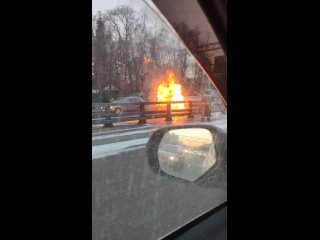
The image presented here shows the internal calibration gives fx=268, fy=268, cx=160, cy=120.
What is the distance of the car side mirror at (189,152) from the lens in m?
1.75

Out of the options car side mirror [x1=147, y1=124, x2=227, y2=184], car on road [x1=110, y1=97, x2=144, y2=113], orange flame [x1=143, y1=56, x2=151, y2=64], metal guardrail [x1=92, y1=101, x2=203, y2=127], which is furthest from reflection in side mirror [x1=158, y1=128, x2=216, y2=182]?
orange flame [x1=143, y1=56, x2=151, y2=64]

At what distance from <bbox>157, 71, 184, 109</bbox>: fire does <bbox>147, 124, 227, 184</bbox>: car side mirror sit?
20cm

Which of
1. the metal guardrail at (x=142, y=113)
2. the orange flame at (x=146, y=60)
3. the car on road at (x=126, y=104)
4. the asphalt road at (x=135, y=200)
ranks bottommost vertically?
the asphalt road at (x=135, y=200)

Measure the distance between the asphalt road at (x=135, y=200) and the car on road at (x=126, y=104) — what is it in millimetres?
229

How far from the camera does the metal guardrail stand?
1.11 meters

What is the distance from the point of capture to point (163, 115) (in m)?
1.69

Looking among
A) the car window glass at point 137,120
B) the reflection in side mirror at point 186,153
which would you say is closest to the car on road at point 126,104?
the car window glass at point 137,120

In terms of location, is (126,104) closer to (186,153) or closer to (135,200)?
(135,200)

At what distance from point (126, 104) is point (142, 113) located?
149mm

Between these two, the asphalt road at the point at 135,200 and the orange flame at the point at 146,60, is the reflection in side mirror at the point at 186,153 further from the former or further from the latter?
the orange flame at the point at 146,60


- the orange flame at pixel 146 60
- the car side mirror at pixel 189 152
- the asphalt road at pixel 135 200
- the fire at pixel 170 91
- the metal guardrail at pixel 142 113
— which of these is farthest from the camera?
the car side mirror at pixel 189 152
